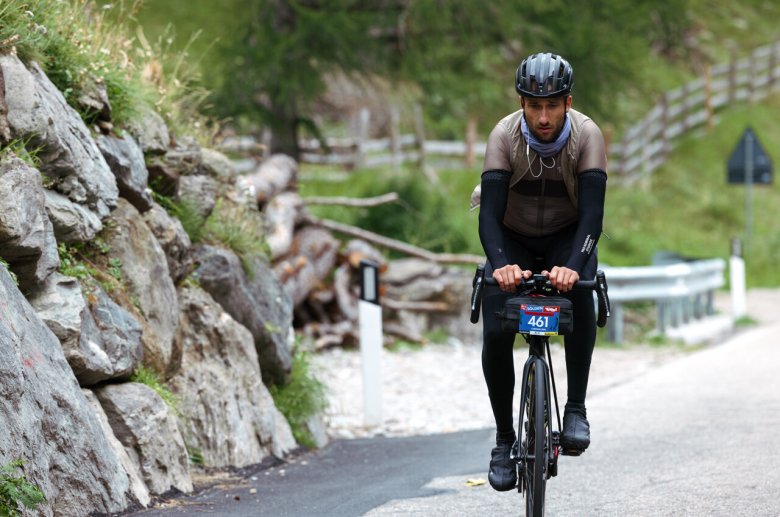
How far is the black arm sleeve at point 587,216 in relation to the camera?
16.9ft

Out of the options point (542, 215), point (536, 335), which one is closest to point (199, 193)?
point (542, 215)

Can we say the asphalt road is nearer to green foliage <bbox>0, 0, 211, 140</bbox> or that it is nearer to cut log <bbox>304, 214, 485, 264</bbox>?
green foliage <bbox>0, 0, 211, 140</bbox>

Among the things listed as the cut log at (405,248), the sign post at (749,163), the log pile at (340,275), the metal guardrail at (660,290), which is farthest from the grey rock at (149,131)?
the sign post at (749,163)

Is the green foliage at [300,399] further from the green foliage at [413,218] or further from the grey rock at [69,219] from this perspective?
the green foliage at [413,218]

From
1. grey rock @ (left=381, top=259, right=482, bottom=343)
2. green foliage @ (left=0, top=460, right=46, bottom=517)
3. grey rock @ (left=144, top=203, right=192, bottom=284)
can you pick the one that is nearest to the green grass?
grey rock @ (left=381, top=259, right=482, bottom=343)

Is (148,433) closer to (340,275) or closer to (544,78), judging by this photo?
(544,78)

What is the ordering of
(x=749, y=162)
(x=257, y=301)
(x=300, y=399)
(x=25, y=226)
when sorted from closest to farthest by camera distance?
(x=25, y=226), (x=257, y=301), (x=300, y=399), (x=749, y=162)

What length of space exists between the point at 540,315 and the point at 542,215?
601mm

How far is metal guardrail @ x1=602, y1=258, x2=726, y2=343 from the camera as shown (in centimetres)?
1535

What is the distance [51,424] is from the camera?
17.2 feet

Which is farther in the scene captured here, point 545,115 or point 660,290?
point 660,290

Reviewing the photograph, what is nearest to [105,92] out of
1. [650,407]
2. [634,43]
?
[650,407]

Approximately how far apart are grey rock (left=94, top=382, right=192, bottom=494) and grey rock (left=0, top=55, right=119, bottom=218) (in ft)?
3.60

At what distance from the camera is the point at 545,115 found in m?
5.24
